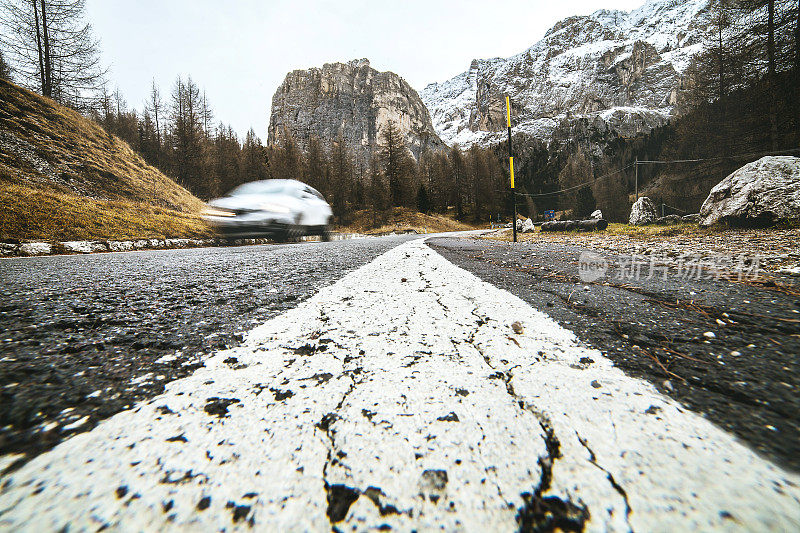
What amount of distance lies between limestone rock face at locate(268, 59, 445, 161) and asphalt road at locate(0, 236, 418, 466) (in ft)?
271

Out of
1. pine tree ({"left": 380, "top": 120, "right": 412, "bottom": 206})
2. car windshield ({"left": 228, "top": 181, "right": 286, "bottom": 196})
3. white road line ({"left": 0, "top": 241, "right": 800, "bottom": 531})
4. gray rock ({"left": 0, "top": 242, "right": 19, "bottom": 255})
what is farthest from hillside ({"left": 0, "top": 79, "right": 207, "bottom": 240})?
pine tree ({"left": 380, "top": 120, "right": 412, "bottom": 206})

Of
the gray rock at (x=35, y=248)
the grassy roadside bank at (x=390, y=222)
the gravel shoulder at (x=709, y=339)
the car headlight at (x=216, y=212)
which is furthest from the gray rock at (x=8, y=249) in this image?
the grassy roadside bank at (x=390, y=222)

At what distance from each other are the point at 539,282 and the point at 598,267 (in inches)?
40.1

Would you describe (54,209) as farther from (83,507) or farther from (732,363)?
(732,363)

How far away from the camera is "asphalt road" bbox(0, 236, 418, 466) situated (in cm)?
56

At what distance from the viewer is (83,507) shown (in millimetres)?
372

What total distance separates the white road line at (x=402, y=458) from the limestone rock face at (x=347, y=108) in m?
83.5

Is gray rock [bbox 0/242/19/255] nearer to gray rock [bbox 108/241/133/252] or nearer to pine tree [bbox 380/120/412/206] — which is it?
gray rock [bbox 108/241/133/252]

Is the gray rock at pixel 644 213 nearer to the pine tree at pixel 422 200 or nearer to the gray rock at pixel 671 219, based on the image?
the gray rock at pixel 671 219

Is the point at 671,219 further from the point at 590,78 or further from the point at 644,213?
the point at 590,78

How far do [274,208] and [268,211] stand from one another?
0.62 ft

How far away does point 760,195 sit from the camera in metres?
5.97

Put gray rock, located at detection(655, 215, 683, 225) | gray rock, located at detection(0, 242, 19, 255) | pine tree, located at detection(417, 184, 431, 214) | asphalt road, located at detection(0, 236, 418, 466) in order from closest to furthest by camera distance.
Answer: asphalt road, located at detection(0, 236, 418, 466), gray rock, located at detection(0, 242, 19, 255), gray rock, located at detection(655, 215, 683, 225), pine tree, located at detection(417, 184, 431, 214)

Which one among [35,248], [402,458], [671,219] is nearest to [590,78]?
[671,219]
